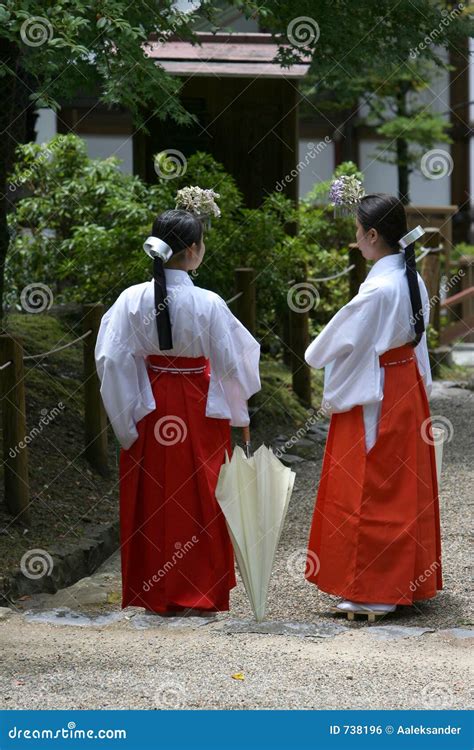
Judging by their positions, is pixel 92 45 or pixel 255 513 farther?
pixel 92 45

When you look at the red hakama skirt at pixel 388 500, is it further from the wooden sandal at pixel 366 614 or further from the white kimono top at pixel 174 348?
the white kimono top at pixel 174 348

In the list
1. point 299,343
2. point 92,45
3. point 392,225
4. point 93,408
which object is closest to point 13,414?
point 93,408

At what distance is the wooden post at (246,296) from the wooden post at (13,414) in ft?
8.62

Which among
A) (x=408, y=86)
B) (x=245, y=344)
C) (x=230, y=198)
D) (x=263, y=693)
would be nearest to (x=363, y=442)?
(x=245, y=344)

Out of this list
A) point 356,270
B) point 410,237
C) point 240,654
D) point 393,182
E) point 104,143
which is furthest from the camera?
point 393,182

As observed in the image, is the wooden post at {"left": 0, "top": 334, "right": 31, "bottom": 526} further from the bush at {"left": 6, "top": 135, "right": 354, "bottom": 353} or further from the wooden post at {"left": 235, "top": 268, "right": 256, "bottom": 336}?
the wooden post at {"left": 235, "top": 268, "right": 256, "bottom": 336}

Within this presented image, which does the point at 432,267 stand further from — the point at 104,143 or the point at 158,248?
the point at 158,248

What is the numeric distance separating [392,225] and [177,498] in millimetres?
1424

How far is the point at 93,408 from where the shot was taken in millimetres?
7309

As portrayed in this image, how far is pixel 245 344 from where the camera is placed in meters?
5.16

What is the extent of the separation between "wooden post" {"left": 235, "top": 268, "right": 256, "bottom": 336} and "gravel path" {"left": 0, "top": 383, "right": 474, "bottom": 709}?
301cm

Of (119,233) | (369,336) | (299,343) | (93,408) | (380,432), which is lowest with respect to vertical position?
(380,432)

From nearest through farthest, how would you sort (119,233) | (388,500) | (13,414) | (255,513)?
(255,513) → (388,500) → (13,414) → (119,233)

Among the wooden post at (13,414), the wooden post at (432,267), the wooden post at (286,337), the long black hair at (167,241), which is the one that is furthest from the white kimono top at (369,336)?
the wooden post at (432,267)
